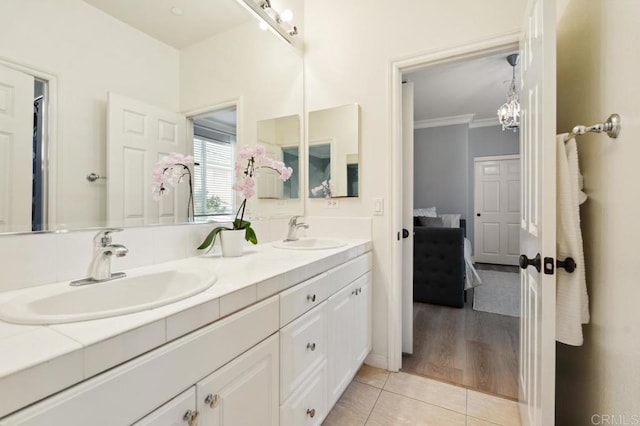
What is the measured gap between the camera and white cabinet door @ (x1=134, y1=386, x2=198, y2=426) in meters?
0.64

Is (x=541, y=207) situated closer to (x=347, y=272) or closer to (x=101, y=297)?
(x=347, y=272)

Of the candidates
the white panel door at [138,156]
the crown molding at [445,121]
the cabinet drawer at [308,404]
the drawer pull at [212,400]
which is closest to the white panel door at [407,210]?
the cabinet drawer at [308,404]

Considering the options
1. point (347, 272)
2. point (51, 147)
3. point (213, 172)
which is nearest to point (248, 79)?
point (213, 172)

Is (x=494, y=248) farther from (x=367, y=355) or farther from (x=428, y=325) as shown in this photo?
(x=367, y=355)

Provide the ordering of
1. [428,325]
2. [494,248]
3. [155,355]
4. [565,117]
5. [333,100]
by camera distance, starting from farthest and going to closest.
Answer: [494,248], [428,325], [333,100], [565,117], [155,355]

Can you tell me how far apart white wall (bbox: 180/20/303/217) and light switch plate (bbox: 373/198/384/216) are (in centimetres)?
58

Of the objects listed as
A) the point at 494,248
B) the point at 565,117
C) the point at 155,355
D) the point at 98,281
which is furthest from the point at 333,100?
the point at 494,248

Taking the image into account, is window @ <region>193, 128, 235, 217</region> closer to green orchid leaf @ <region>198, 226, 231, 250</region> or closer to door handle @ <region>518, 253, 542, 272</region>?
green orchid leaf @ <region>198, 226, 231, 250</region>

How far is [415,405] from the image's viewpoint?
63.4 inches

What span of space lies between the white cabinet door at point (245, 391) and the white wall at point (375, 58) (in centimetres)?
112

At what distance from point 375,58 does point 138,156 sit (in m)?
1.56

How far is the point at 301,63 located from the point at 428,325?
2446 millimetres

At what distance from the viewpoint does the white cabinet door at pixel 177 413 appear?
636 mm

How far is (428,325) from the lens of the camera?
2.65 metres
